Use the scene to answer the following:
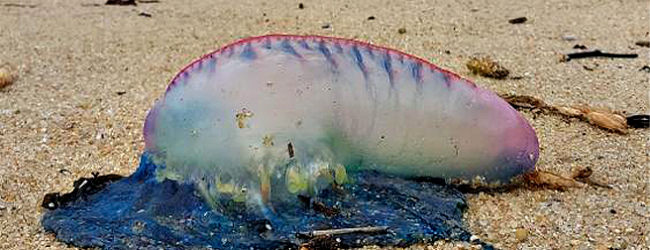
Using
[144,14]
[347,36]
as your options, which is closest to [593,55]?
[347,36]

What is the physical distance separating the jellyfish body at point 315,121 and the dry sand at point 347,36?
22 centimetres

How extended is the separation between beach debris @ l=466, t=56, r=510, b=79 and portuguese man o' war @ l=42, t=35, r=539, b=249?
1.43m

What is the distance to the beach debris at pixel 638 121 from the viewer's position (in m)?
3.22

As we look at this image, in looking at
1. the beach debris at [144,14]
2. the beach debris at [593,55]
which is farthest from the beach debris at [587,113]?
the beach debris at [144,14]

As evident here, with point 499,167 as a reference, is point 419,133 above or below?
above

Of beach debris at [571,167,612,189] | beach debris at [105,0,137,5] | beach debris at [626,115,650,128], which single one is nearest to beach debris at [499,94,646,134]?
beach debris at [626,115,650,128]

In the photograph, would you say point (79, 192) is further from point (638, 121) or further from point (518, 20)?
point (518, 20)

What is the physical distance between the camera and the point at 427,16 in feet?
17.4

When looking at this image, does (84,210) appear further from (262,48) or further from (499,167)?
(499,167)

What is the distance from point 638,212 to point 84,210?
176cm

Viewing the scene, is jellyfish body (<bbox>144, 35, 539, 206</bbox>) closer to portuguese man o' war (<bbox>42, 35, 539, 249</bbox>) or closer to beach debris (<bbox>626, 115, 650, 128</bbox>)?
portuguese man o' war (<bbox>42, 35, 539, 249</bbox>)

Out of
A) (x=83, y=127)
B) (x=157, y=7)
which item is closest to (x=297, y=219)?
(x=83, y=127)

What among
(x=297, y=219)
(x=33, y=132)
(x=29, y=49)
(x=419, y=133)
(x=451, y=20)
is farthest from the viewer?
(x=451, y=20)

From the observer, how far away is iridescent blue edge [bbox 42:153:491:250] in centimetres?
221
